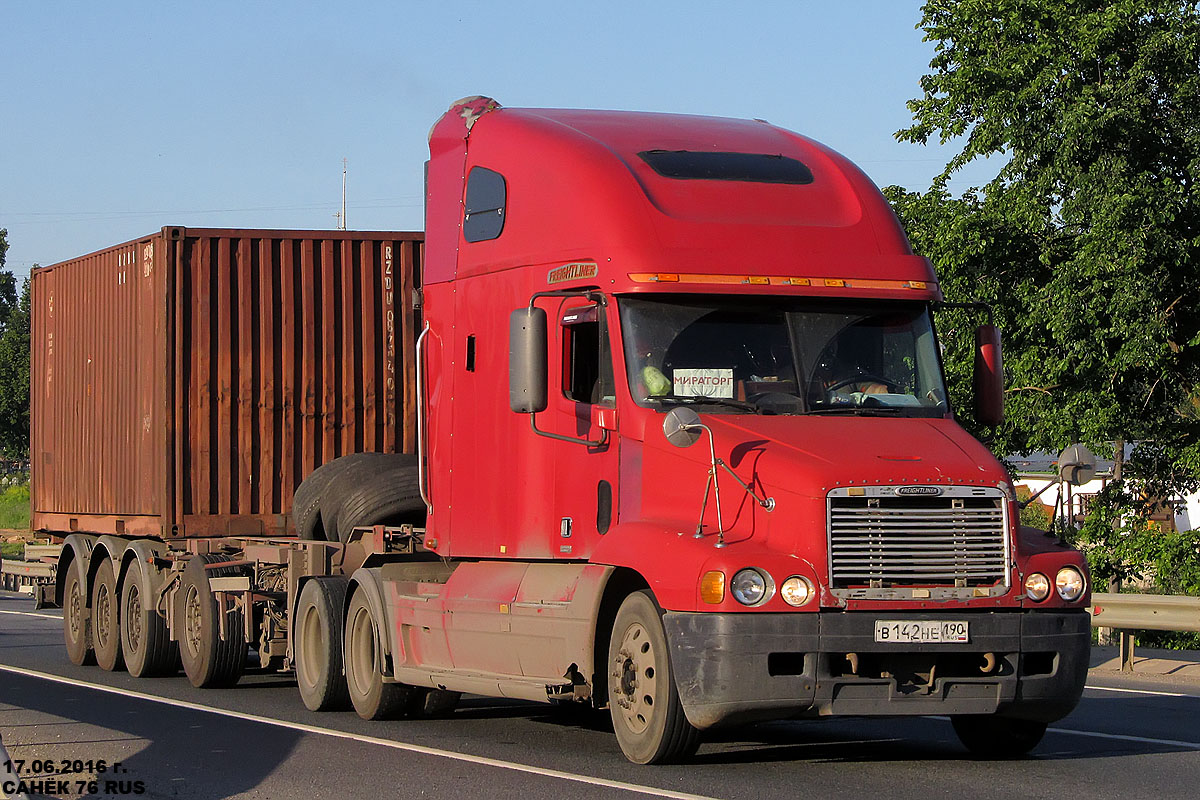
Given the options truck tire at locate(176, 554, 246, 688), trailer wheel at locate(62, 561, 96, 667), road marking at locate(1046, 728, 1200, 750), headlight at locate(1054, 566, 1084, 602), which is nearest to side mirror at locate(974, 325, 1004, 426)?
headlight at locate(1054, 566, 1084, 602)

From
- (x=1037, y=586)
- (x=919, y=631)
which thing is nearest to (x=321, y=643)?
(x=919, y=631)

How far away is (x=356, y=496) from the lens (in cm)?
1402

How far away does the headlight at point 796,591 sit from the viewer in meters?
8.98

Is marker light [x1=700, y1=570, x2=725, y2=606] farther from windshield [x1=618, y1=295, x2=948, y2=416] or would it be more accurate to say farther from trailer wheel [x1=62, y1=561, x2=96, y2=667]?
trailer wheel [x1=62, y1=561, x2=96, y2=667]

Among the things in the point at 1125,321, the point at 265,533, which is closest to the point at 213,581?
the point at 265,533

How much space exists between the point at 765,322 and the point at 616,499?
130 centimetres

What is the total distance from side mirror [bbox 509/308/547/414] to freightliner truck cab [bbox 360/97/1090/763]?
2 centimetres

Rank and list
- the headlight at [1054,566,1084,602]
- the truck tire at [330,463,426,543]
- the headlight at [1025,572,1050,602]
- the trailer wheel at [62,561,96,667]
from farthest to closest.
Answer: the trailer wheel at [62,561,96,667] < the truck tire at [330,463,426,543] < the headlight at [1054,566,1084,602] < the headlight at [1025,572,1050,602]

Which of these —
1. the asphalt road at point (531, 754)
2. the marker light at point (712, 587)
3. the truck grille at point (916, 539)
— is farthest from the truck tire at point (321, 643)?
the truck grille at point (916, 539)

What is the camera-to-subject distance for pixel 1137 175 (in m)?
24.6

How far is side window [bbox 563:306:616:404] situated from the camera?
1016 centimetres

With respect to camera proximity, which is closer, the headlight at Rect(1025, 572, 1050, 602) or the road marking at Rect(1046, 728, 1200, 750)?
the headlight at Rect(1025, 572, 1050, 602)

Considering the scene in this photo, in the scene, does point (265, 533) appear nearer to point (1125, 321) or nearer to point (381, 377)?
point (381, 377)

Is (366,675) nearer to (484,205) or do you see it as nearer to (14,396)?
(484,205)
